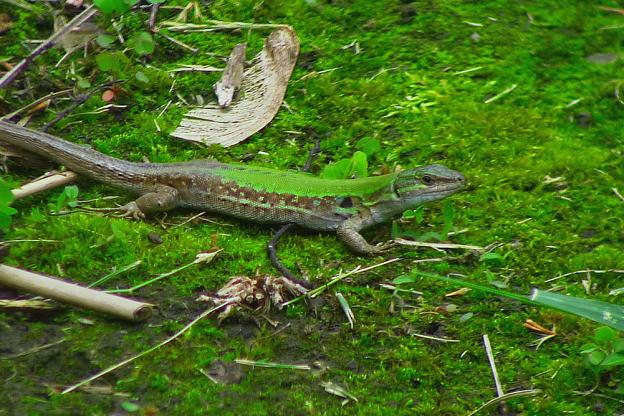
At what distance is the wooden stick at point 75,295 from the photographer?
4262mm

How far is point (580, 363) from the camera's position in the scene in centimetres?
425

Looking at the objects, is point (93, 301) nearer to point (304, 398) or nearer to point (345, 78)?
point (304, 398)

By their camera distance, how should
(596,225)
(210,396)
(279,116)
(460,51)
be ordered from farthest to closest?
(460,51) → (279,116) → (596,225) → (210,396)

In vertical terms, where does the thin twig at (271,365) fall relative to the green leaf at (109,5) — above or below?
below

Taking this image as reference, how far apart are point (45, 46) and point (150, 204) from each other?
185 cm

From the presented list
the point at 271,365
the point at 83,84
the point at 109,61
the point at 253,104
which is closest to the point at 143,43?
the point at 109,61

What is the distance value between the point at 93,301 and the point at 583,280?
309 cm

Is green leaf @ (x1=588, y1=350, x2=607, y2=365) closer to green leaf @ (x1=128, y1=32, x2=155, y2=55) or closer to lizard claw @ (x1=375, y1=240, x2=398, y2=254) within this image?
lizard claw @ (x1=375, y1=240, x2=398, y2=254)

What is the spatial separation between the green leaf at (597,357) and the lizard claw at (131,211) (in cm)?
321

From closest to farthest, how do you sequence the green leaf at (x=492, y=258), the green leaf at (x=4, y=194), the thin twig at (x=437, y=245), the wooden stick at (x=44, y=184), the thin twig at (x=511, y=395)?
1. the thin twig at (x=511, y=395)
2. the green leaf at (x=4, y=194)
3. the green leaf at (x=492, y=258)
4. the thin twig at (x=437, y=245)
5. the wooden stick at (x=44, y=184)

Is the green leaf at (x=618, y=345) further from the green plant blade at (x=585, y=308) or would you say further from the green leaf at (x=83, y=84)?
the green leaf at (x=83, y=84)

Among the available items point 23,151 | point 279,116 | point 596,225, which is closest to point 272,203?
point 279,116

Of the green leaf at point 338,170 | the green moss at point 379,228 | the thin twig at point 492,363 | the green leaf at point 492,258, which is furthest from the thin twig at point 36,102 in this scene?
the thin twig at point 492,363

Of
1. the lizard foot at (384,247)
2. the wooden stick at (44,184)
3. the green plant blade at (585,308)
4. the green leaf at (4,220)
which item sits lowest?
the lizard foot at (384,247)
